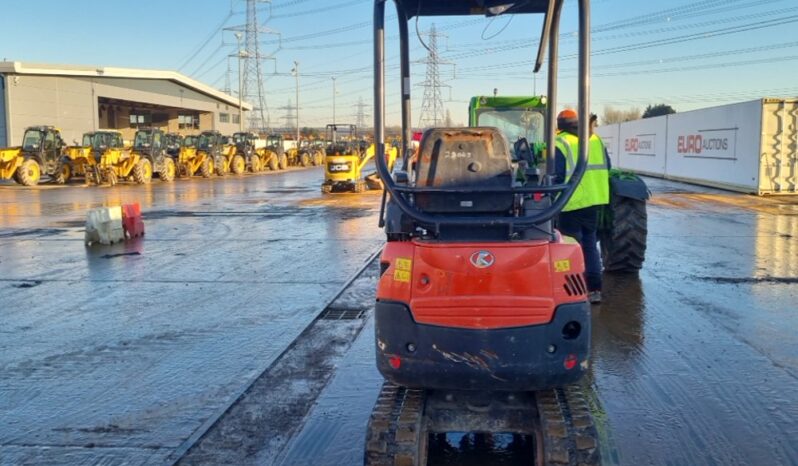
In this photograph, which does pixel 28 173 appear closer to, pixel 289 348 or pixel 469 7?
pixel 289 348

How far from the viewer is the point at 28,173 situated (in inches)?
1142

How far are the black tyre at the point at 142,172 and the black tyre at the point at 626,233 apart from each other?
2492cm

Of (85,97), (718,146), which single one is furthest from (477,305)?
(85,97)

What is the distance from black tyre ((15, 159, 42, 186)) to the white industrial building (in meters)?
10.00

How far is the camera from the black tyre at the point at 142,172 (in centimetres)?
2998

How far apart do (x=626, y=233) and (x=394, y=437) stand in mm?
5812

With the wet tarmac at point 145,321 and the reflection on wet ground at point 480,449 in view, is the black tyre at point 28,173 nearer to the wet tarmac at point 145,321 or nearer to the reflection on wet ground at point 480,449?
the wet tarmac at point 145,321

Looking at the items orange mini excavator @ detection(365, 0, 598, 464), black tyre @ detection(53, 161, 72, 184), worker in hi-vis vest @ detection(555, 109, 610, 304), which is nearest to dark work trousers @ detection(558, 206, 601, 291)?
worker in hi-vis vest @ detection(555, 109, 610, 304)

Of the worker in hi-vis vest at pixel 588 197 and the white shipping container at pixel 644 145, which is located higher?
the white shipping container at pixel 644 145

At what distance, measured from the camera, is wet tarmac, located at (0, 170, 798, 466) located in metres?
4.27

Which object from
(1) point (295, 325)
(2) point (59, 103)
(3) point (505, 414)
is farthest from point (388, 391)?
(2) point (59, 103)

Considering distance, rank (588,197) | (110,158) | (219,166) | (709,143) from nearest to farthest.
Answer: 1. (588,197)
2. (709,143)
3. (110,158)
4. (219,166)

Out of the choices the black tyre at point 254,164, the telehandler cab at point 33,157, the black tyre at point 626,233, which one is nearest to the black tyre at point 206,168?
the black tyre at point 254,164

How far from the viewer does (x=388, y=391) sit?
415 cm
